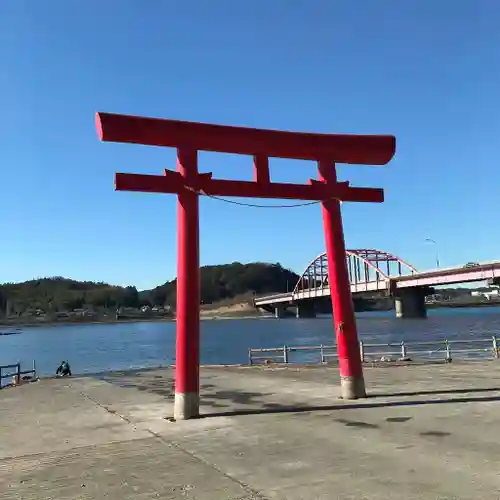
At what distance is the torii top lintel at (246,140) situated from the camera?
10.2 metres

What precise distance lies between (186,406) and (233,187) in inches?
173

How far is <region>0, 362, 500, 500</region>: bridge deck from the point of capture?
18.9 ft

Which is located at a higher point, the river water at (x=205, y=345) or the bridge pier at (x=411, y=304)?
the bridge pier at (x=411, y=304)

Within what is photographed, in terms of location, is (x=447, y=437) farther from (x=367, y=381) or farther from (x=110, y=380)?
(x=110, y=380)

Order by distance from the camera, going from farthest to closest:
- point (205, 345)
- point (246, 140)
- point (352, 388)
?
point (205, 345) → point (352, 388) → point (246, 140)

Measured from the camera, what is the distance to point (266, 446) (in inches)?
298

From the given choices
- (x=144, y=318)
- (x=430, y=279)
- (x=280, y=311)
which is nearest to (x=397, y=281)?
(x=430, y=279)

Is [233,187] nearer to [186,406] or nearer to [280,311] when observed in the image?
[186,406]

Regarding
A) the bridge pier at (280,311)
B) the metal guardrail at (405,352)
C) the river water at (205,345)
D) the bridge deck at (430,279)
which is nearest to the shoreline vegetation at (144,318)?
the bridge pier at (280,311)

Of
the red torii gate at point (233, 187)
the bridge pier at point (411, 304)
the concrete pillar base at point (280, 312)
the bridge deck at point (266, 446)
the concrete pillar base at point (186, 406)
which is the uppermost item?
the concrete pillar base at point (280, 312)

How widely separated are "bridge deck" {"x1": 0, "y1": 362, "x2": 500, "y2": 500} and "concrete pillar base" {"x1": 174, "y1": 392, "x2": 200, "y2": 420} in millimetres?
331

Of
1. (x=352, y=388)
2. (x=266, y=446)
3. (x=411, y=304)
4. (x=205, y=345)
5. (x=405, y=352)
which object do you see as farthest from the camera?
(x=411, y=304)

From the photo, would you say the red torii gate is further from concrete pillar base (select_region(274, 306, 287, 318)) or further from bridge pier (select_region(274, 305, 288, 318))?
concrete pillar base (select_region(274, 306, 287, 318))

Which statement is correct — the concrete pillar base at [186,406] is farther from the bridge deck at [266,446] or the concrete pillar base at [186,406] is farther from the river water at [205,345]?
the river water at [205,345]
